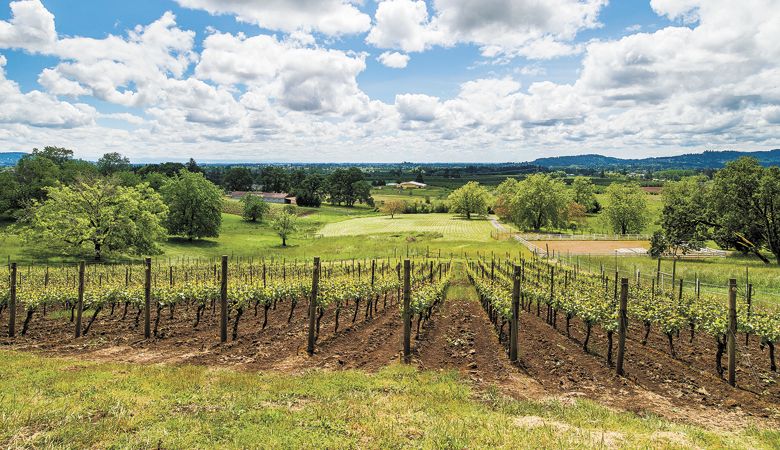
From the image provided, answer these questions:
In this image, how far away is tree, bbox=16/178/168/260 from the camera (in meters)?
42.7

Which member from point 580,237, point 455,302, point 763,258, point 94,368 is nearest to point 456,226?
point 580,237

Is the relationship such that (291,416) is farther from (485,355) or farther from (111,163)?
(111,163)

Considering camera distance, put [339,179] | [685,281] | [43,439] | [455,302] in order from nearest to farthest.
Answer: [43,439], [455,302], [685,281], [339,179]

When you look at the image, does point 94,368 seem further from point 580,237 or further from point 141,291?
point 580,237

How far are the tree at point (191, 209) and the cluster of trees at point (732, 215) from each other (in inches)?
2297

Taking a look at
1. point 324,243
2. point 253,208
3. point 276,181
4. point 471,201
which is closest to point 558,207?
point 471,201

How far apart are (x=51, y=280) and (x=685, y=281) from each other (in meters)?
42.7

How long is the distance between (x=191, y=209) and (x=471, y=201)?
6434 centimetres

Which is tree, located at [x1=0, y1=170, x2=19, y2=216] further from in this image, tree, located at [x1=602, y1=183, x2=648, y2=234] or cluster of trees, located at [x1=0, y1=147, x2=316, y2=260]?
tree, located at [x1=602, y1=183, x2=648, y2=234]

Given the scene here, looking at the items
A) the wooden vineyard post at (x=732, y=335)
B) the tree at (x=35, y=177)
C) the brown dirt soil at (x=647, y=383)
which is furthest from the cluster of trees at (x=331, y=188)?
the wooden vineyard post at (x=732, y=335)

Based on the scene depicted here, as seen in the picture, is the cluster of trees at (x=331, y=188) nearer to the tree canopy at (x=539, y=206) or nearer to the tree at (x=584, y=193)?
the tree at (x=584, y=193)

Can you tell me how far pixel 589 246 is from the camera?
193ft

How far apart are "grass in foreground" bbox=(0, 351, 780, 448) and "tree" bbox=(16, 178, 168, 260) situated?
39.0m

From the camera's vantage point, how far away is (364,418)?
8.12 metres
